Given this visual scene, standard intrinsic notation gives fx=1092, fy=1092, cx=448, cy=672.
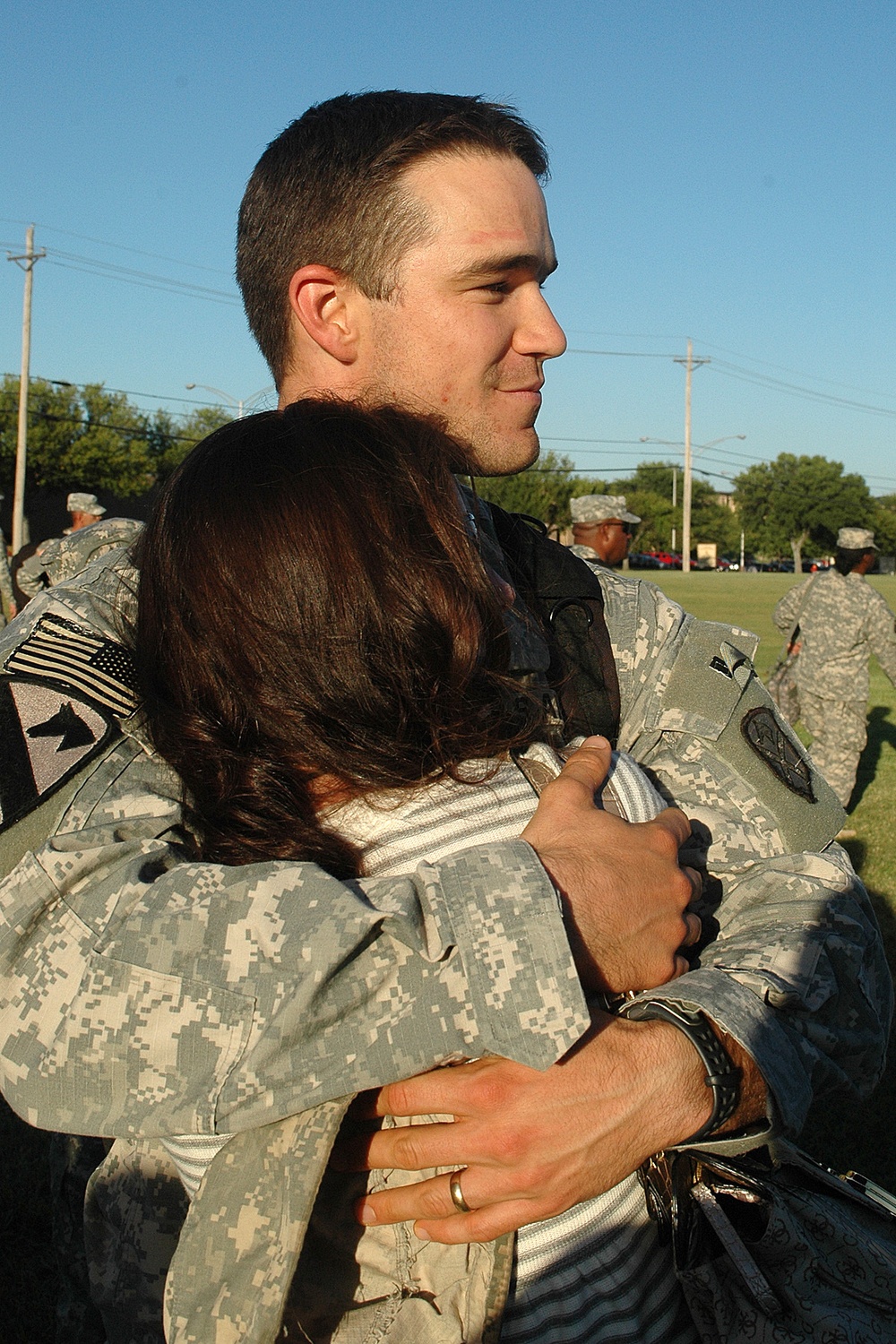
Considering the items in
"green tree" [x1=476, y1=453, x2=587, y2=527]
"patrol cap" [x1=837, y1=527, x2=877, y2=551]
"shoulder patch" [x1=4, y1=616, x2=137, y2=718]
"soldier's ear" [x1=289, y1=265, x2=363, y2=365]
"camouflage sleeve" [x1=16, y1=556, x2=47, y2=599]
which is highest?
"soldier's ear" [x1=289, y1=265, x2=363, y2=365]

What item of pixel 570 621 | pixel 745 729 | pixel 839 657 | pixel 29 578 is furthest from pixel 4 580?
pixel 745 729

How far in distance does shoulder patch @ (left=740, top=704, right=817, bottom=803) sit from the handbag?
554 mm

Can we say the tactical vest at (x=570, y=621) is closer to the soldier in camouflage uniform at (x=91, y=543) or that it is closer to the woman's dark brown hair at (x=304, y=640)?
the woman's dark brown hair at (x=304, y=640)

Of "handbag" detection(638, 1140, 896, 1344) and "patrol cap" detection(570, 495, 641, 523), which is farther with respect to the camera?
"patrol cap" detection(570, 495, 641, 523)

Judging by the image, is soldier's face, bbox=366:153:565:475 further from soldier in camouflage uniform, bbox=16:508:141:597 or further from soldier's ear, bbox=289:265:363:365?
soldier in camouflage uniform, bbox=16:508:141:597

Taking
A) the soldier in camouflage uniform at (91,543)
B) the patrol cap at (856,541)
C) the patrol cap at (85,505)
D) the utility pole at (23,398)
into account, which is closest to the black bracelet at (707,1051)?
the soldier in camouflage uniform at (91,543)

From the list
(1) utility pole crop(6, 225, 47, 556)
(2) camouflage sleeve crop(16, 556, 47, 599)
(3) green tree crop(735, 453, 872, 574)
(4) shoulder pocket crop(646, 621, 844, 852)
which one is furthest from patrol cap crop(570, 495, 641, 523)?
(3) green tree crop(735, 453, 872, 574)

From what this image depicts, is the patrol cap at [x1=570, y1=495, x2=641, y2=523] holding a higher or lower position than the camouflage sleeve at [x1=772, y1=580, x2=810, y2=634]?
higher

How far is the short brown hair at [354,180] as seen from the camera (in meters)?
2.06

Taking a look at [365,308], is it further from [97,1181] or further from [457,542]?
[97,1181]

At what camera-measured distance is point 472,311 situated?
204 centimetres

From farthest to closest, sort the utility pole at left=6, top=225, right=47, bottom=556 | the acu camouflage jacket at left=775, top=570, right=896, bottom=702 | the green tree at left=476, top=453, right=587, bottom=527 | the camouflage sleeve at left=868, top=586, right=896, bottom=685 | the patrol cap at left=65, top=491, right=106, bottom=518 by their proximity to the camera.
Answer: the green tree at left=476, top=453, right=587, bottom=527 → the utility pole at left=6, top=225, right=47, bottom=556 → the patrol cap at left=65, top=491, right=106, bottom=518 → the camouflage sleeve at left=868, top=586, right=896, bottom=685 → the acu camouflage jacket at left=775, top=570, right=896, bottom=702

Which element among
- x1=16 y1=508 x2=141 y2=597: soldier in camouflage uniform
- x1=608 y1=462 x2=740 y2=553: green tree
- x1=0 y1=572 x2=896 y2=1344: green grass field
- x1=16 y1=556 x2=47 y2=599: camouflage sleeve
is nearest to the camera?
x1=16 y1=508 x2=141 y2=597: soldier in camouflage uniform

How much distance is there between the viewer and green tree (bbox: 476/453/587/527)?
69625 millimetres
